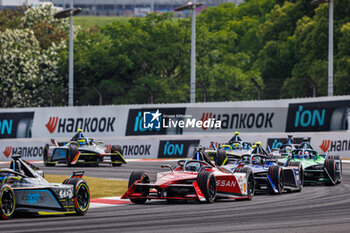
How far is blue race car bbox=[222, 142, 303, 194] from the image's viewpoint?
18.3 metres

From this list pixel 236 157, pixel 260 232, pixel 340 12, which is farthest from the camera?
pixel 340 12

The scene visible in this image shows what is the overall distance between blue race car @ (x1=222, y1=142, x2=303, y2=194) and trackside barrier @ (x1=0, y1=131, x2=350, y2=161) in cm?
1267

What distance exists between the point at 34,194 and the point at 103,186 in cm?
806

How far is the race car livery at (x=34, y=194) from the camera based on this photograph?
12.8 m

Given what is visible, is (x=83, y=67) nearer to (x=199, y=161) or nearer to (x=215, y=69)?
(x=215, y=69)

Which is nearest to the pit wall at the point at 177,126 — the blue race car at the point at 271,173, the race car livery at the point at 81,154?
the race car livery at the point at 81,154

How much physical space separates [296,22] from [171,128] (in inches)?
883

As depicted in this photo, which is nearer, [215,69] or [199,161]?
[199,161]

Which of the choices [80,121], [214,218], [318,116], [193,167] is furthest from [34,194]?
[80,121]

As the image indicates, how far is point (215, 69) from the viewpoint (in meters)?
56.8

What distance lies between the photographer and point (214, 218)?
43.1 ft

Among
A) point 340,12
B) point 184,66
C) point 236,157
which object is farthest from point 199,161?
point 184,66

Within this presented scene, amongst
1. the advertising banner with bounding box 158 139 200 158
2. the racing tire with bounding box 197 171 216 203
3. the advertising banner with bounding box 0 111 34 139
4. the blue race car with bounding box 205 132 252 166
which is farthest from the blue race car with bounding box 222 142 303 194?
the advertising banner with bounding box 0 111 34 139

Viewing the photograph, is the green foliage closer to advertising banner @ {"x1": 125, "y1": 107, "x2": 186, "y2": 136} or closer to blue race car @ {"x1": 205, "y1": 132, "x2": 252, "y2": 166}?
advertising banner @ {"x1": 125, "y1": 107, "x2": 186, "y2": 136}
